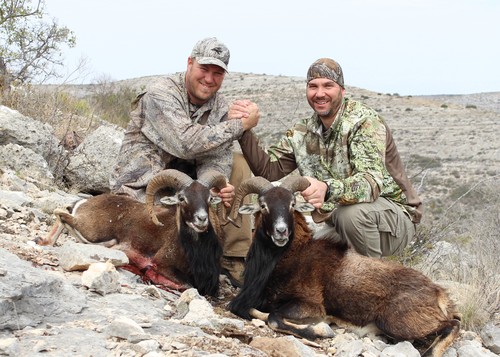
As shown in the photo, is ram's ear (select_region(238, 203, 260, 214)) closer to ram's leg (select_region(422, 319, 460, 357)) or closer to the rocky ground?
the rocky ground

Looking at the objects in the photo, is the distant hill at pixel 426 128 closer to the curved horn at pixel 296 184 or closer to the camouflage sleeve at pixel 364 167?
the camouflage sleeve at pixel 364 167

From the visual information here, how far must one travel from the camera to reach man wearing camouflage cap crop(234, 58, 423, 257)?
23.9 feet

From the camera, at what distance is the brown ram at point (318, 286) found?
6297mm

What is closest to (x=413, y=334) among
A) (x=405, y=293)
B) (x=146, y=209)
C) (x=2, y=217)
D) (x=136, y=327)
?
(x=405, y=293)

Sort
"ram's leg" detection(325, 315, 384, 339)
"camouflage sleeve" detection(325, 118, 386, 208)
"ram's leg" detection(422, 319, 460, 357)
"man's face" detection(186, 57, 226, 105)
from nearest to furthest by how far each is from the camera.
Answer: "ram's leg" detection(422, 319, 460, 357) < "ram's leg" detection(325, 315, 384, 339) < "camouflage sleeve" detection(325, 118, 386, 208) < "man's face" detection(186, 57, 226, 105)

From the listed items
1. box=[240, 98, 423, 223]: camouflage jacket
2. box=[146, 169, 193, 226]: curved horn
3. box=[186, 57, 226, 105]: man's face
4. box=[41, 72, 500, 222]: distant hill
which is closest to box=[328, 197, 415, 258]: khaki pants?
box=[240, 98, 423, 223]: camouflage jacket

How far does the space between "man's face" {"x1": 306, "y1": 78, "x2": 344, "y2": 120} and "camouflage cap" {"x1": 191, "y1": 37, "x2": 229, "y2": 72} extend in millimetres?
1180

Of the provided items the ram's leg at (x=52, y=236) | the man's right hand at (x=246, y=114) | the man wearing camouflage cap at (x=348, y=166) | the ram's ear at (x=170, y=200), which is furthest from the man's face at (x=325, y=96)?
the ram's leg at (x=52, y=236)

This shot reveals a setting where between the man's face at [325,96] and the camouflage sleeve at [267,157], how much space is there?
79 cm

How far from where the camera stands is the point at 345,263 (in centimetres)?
670

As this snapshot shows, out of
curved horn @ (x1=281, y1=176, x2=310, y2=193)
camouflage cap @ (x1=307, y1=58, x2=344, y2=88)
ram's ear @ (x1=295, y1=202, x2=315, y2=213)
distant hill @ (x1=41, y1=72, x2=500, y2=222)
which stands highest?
camouflage cap @ (x1=307, y1=58, x2=344, y2=88)

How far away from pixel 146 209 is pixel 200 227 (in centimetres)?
107

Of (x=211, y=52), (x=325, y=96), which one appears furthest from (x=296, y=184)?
(x=211, y=52)

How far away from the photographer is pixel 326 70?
7605mm
